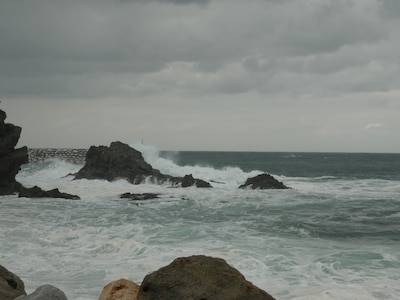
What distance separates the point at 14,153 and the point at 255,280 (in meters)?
24.1

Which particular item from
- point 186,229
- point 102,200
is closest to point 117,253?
point 186,229

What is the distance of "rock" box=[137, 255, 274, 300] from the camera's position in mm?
5316

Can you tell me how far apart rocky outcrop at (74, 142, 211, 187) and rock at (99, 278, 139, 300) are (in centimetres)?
2829

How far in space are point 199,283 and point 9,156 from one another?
27.0 meters

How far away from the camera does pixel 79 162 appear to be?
214 feet

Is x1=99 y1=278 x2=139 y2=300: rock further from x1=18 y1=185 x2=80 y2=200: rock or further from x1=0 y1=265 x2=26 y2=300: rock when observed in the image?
x1=18 y1=185 x2=80 y2=200: rock

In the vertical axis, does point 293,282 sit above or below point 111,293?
below

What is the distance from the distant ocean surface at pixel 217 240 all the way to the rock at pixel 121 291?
2725 mm

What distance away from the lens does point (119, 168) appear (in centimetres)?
3719

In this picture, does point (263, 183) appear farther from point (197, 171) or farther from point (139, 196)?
point (197, 171)

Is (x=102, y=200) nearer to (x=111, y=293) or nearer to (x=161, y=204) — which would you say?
(x=161, y=204)

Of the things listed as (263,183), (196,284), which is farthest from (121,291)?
(263,183)

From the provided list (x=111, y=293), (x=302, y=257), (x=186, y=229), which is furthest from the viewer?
(x=186, y=229)

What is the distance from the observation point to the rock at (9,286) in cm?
673
